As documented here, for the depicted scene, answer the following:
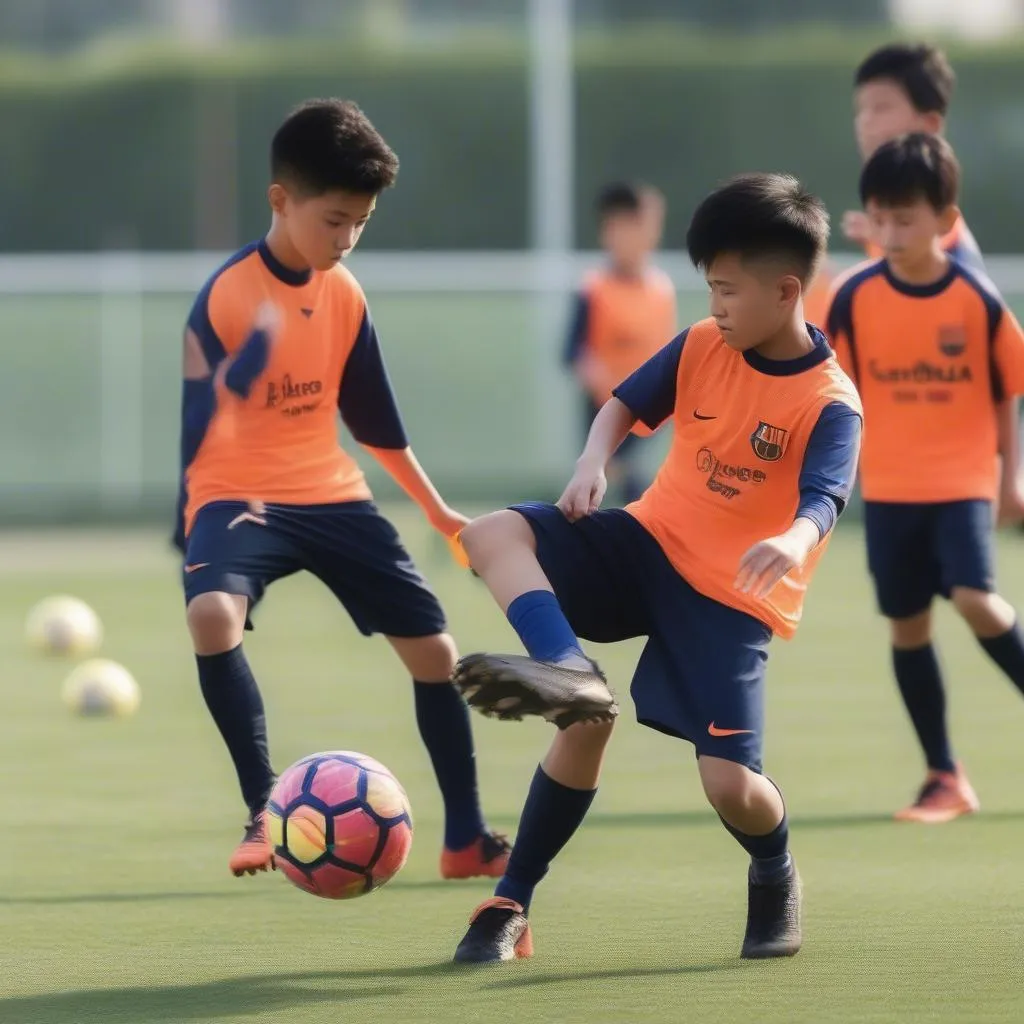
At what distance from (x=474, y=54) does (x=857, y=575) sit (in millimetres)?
15934

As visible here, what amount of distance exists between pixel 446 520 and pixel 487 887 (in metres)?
0.91

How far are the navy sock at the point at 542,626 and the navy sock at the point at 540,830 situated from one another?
0.42 metres

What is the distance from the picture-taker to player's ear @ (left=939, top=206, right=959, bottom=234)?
6577 mm

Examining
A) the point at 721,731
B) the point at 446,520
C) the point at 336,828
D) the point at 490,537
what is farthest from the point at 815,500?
the point at 446,520

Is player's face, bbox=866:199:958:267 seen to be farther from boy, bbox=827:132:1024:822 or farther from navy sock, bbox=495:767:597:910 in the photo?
navy sock, bbox=495:767:597:910

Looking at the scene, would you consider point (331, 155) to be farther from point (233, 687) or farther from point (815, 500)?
point (815, 500)

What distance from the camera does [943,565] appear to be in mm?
6652

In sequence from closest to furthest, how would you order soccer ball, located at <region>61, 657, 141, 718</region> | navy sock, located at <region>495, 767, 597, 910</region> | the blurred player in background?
navy sock, located at <region>495, 767, 597, 910</region> < the blurred player in background < soccer ball, located at <region>61, 657, 141, 718</region>

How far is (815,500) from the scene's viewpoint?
4621 mm

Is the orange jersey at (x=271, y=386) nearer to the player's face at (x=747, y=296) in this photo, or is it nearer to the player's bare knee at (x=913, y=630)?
the player's face at (x=747, y=296)

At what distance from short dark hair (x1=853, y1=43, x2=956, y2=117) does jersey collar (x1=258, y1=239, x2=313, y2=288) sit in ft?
7.59

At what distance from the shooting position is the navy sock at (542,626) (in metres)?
4.53

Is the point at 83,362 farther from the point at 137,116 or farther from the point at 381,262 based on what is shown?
the point at 137,116

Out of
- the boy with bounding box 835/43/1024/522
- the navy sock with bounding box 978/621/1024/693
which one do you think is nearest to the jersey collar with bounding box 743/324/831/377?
the navy sock with bounding box 978/621/1024/693
